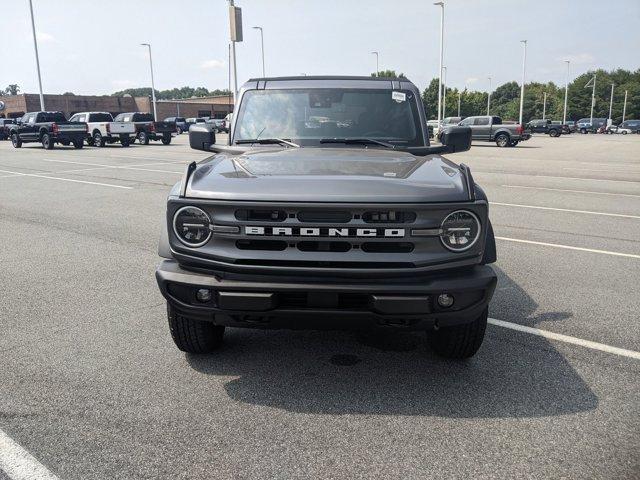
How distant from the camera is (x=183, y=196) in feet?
10.5

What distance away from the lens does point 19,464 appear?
8.72ft

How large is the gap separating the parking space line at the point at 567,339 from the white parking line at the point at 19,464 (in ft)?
10.7

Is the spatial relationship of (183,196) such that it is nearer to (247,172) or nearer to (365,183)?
(247,172)

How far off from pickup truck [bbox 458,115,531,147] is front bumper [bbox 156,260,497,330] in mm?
31302

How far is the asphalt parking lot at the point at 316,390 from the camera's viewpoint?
271 cm

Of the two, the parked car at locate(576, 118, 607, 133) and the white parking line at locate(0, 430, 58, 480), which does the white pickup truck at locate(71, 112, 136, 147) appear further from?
the parked car at locate(576, 118, 607, 133)

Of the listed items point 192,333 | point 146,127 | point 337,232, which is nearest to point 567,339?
point 337,232

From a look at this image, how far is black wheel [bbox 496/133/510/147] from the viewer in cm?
3316

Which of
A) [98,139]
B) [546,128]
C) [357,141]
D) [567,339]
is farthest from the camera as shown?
[546,128]

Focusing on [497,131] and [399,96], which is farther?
[497,131]

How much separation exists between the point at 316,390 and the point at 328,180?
125cm

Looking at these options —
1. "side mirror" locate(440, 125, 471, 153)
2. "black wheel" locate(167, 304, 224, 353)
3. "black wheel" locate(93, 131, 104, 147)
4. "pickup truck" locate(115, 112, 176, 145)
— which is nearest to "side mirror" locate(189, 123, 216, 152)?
"black wheel" locate(167, 304, 224, 353)

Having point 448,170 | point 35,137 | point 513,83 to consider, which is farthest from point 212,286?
point 513,83

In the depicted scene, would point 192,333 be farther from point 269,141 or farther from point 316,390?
point 269,141
